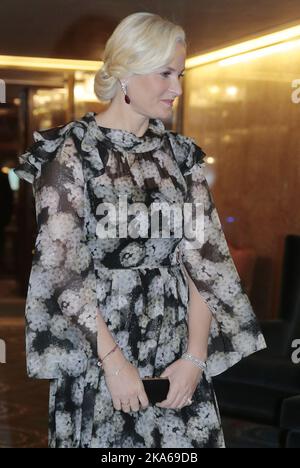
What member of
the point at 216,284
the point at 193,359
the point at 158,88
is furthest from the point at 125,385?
the point at 158,88

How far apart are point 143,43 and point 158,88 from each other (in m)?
0.10

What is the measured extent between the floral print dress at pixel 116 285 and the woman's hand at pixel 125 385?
0.05 meters

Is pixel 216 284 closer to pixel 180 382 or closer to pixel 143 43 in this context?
pixel 180 382

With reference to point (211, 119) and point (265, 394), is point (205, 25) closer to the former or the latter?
point (211, 119)

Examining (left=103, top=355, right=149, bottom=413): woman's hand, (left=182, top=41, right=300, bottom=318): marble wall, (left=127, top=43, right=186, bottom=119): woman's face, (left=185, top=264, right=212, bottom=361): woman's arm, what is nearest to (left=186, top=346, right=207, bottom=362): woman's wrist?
(left=185, top=264, right=212, bottom=361): woman's arm

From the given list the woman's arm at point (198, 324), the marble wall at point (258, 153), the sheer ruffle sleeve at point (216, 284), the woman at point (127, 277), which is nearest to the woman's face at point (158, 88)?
the woman at point (127, 277)

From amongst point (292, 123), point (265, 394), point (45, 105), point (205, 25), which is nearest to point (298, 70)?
point (292, 123)

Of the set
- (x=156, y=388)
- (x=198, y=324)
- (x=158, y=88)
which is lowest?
(x=156, y=388)

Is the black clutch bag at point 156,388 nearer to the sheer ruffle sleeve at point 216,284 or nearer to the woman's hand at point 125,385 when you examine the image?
the woman's hand at point 125,385

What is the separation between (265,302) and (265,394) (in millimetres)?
2518

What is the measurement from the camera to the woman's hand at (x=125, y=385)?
169cm

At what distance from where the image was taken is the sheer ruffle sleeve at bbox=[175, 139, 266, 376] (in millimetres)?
1856

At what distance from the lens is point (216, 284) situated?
1.86 meters

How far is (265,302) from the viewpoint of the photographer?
631cm
